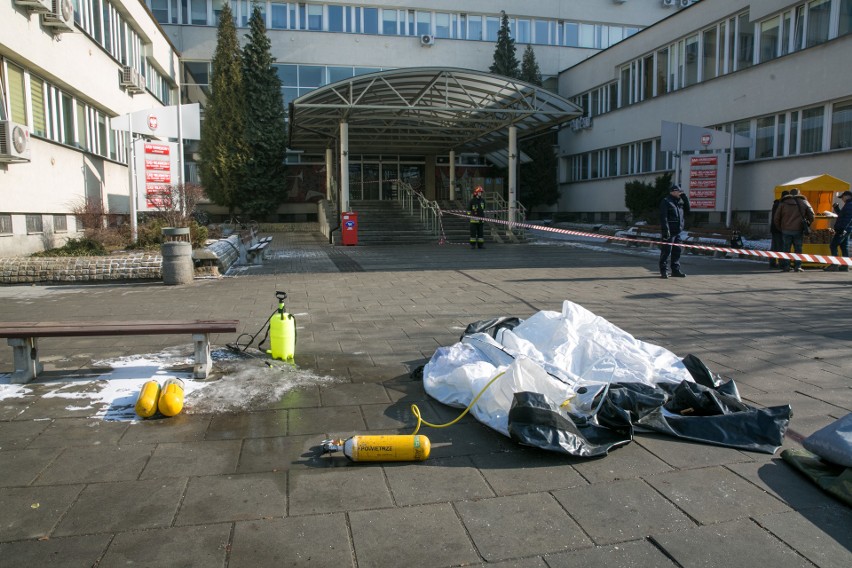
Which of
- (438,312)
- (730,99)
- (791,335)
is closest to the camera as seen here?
(791,335)

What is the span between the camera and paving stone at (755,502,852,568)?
2.89m

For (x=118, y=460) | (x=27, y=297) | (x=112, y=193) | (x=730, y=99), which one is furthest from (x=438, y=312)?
(x=730, y=99)

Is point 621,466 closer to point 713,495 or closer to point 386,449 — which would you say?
point 713,495

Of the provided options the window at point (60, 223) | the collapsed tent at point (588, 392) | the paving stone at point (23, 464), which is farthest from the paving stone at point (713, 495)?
the window at point (60, 223)

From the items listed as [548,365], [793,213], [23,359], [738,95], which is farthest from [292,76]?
[548,365]

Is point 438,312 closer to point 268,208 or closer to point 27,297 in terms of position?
point 27,297

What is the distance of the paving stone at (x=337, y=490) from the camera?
3.38m

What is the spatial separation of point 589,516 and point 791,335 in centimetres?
535

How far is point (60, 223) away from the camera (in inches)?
622

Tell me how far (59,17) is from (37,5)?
865mm

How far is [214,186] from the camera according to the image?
98.8 ft

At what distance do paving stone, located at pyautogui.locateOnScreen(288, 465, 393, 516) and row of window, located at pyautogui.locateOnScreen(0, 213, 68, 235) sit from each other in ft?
39.8

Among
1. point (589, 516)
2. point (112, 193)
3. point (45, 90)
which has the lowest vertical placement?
point (589, 516)

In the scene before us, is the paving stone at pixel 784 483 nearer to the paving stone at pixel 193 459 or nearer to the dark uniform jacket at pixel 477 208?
the paving stone at pixel 193 459
